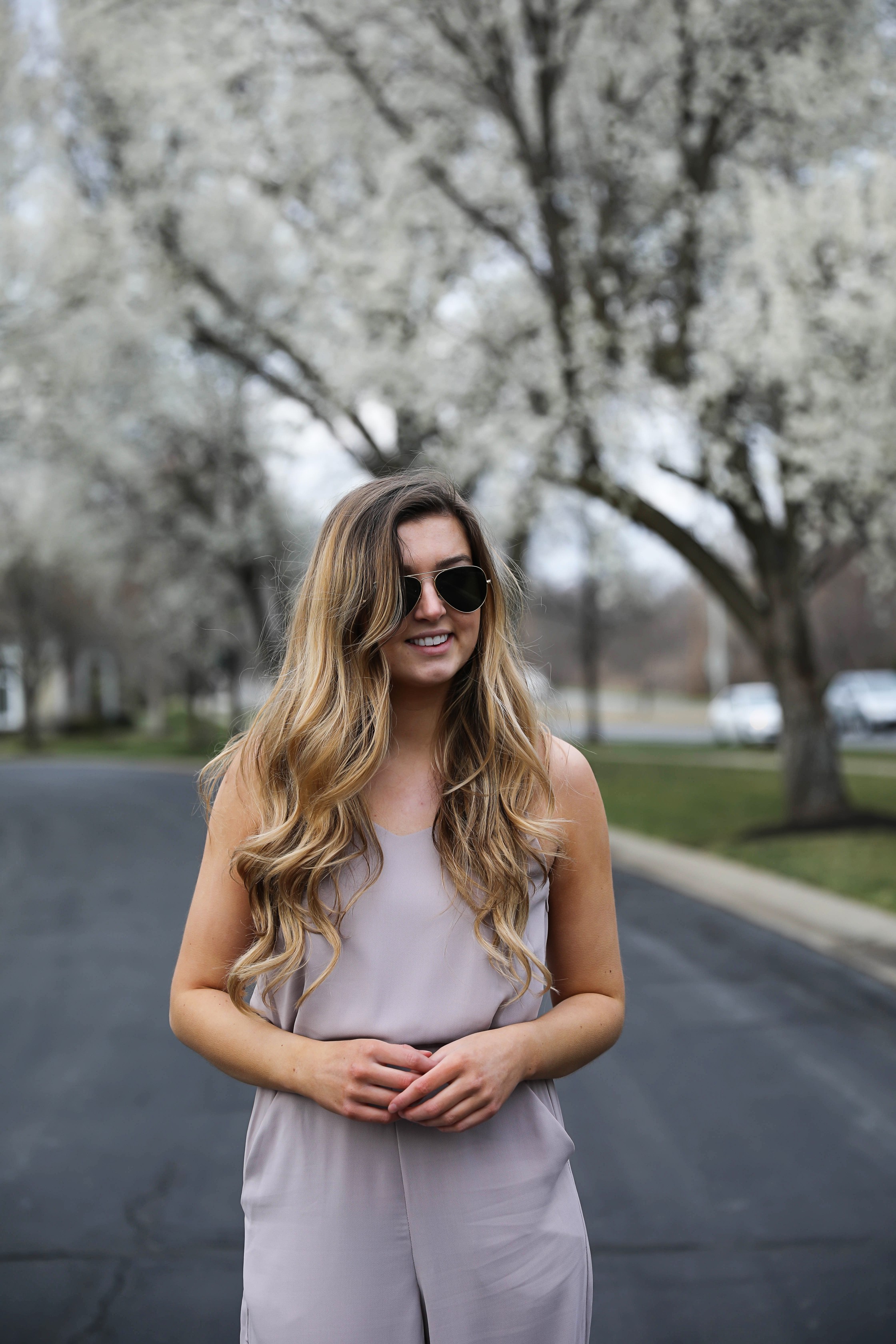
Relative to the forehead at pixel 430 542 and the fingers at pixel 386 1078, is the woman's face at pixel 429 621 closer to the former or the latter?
the forehead at pixel 430 542

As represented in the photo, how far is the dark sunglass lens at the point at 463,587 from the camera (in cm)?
181

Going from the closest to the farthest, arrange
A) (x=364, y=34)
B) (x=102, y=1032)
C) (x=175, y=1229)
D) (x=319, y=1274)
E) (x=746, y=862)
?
(x=319, y=1274), (x=175, y=1229), (x=102, y=1032), (x=746, y=862), (x=364, y=34)

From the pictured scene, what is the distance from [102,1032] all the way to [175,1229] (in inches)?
102

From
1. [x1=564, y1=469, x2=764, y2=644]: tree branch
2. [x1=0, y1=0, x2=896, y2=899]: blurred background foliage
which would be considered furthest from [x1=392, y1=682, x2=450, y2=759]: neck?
[x1=564, y1=469, x2=764, y2=644]: tree branch

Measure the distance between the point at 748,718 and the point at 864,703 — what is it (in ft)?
10.1

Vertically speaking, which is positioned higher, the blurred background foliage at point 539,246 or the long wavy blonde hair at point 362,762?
the blurred background foliage at point 539,246

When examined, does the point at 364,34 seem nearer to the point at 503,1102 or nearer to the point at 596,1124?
the point at 596,1124

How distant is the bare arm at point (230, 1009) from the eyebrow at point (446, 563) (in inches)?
15.8

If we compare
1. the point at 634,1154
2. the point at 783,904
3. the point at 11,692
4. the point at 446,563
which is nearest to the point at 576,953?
the point at 446,563

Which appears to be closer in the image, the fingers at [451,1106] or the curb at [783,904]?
the fingers at [451,1106]

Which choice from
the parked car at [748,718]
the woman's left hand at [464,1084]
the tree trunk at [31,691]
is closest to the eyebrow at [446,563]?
the woman's left hand at [464,1084]

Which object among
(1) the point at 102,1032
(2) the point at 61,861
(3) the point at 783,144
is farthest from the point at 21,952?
(3) the point at 783,144

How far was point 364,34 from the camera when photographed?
1228 cm

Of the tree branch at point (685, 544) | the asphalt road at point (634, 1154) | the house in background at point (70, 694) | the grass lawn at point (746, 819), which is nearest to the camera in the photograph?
the asphalt road at point (634, 1154)
